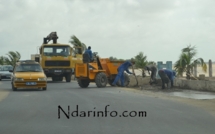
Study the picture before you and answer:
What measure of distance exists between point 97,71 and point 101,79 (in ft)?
1.98

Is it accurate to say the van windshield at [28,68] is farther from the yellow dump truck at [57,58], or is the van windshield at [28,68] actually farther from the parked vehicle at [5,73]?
the parked vehicle at [5,73]

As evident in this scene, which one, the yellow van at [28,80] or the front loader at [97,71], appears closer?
the yellow van at [28,80]

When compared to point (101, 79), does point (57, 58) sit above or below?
above

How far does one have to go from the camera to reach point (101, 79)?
83.7 ft

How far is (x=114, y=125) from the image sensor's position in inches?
399

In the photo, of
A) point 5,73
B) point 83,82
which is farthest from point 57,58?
point 5,73

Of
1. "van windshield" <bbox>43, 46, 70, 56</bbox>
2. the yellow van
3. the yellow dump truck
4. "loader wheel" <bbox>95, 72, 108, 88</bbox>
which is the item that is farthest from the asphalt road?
"van windshield" <bbox>43, 46, 70, 56</bbox>

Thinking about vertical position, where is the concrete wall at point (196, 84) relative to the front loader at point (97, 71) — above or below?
below

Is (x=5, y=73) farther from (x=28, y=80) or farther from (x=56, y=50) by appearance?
(x=28, y=80)

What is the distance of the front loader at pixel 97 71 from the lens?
83.9 feet

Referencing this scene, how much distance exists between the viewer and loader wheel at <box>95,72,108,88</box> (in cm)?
2536

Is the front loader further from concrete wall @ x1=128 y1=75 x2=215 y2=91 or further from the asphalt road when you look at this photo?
the asphalt road

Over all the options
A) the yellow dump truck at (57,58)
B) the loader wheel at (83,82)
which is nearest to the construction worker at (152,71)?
the loader wheel at (83,82)

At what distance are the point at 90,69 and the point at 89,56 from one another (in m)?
0.99
